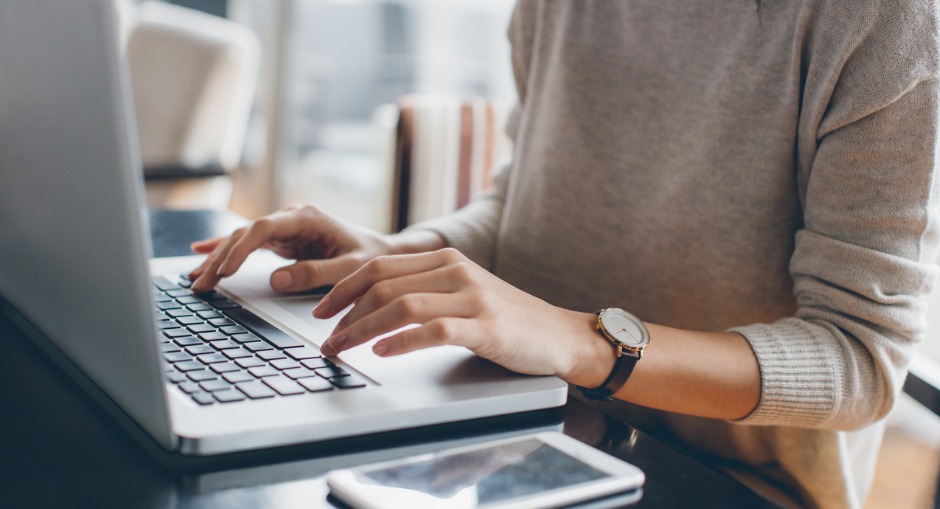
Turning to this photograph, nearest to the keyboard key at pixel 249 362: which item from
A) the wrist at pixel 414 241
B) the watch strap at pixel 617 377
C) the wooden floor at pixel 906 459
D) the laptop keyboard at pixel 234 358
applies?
the laptop keyboard at pixel 234 358

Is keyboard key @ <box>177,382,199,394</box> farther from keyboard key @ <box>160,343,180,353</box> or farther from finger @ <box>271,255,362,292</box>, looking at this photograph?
finger @ <box>271,255,362,292</box>

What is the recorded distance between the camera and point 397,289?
22.4 inches

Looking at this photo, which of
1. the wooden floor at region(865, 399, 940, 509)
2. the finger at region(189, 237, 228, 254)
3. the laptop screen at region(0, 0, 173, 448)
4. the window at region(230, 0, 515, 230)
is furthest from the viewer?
the window at region(230, 0, 515, 230)

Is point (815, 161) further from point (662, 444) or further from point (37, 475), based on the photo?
point (37, 475)

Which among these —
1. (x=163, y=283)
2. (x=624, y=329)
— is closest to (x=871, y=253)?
(x=624, y=329)

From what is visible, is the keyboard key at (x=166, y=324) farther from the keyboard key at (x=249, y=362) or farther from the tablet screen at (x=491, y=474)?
the tablet screen at (x=491, y=474)

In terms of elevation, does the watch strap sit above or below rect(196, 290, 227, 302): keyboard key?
below

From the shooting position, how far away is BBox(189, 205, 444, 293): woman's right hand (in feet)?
2.33

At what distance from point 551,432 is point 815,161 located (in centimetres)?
41

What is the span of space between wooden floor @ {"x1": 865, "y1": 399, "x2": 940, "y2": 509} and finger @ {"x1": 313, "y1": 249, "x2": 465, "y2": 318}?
55.0 inches

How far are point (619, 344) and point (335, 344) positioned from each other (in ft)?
0.66

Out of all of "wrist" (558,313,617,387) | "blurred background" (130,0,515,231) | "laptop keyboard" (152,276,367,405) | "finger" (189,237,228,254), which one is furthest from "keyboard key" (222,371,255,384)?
"blurred background" (130,0,515,231)

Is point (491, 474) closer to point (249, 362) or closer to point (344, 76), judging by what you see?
point (249, 362)

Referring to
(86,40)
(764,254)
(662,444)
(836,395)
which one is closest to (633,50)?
(764,254)
